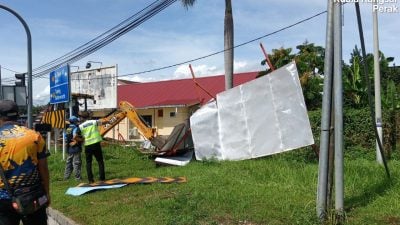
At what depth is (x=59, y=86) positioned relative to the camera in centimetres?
1747

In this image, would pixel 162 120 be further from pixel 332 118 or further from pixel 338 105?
pixel 338 105

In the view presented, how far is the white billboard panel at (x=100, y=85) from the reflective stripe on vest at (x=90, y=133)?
1598 centimetres

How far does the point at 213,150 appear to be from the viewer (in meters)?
14.5

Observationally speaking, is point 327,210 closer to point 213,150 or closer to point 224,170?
point 224,170

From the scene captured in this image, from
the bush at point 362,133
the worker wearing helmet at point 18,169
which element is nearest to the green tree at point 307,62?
the bush at point 362,133

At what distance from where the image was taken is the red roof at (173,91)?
3009 centimetres

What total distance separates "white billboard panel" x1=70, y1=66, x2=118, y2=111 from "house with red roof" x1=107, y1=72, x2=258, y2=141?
1912mm

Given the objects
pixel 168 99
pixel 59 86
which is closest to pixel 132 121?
pixel 59 86

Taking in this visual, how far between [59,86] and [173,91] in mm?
15786

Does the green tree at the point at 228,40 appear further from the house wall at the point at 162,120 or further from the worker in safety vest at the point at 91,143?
the house wall at the point at 162,120

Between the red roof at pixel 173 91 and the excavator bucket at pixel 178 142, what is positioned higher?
the red roof at pixel 173 91

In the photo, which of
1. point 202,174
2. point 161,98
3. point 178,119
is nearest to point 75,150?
point 202,174

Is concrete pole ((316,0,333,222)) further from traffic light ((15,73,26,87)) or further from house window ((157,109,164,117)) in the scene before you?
house window ((157,109,164,117))

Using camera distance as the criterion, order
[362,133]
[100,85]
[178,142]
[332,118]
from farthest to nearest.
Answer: [100,85] → [178,142] → [362,133] → [332,118]
